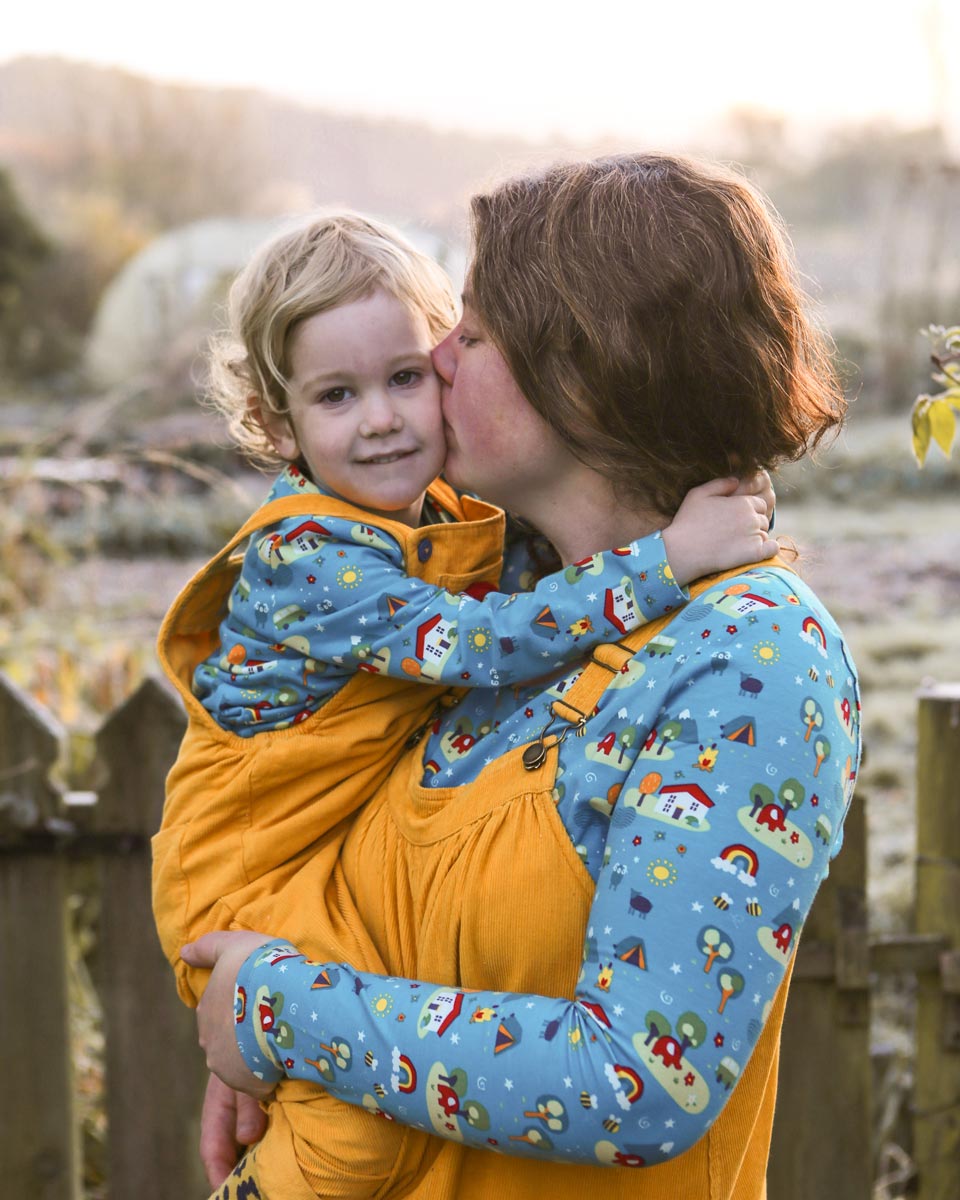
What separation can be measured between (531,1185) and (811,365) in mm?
948

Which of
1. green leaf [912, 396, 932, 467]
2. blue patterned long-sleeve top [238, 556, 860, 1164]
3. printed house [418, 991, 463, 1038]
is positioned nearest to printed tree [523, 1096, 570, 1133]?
blue patterned long-sleeve top [238, 556, 860, 1164]

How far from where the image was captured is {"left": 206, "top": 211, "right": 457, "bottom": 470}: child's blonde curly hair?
5.47ft

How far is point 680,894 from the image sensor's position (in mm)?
1032

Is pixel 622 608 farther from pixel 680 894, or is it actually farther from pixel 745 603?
pixel 680 894

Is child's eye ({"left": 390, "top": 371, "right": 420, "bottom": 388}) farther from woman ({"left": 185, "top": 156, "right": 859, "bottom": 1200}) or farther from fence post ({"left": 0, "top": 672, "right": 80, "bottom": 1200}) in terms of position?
fence post ({"left": 0, "top": 672, "right": 80, "bottom": 1200})

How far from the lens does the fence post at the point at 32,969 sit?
234 centimetres

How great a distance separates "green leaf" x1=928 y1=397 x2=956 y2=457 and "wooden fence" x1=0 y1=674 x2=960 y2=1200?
81 centimetres

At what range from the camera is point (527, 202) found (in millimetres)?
1308

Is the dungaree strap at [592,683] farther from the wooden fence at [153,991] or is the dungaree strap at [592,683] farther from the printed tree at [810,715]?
the wooden fence at [153,991]

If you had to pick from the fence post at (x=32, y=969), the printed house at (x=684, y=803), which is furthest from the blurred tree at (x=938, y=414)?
the fence post at (x=32, y=969)

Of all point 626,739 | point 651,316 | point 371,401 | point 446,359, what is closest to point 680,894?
point 626,739

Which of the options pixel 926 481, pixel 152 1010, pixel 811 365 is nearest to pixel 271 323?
pixel 811 365

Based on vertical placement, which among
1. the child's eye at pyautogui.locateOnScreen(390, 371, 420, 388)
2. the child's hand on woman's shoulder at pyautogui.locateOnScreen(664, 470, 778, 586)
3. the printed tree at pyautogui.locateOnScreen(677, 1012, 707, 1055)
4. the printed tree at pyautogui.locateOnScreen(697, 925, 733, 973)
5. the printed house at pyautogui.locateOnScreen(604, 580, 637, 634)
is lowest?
the printed tree at pyautogui.locateOnScreen(677, 1012, 707, 1055)

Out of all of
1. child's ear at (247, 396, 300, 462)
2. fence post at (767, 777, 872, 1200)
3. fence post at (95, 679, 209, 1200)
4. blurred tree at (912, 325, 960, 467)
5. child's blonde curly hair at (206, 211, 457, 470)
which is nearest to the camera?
blurred tree at (912, 325, 960, 467)
